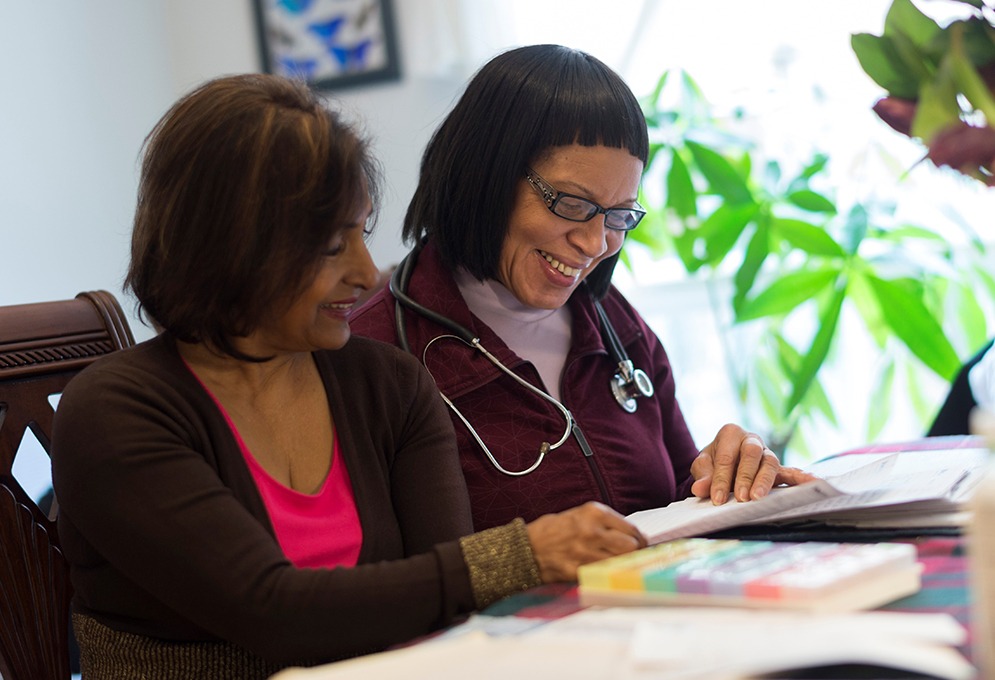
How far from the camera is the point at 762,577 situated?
2.78 feet

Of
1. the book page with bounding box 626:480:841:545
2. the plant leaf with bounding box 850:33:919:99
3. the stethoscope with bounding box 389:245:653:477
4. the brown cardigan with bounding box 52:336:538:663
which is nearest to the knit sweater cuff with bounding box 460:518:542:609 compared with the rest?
the brown cardigan with bounding box 52:336:538:663

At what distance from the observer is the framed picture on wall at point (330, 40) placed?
3172 millimetres

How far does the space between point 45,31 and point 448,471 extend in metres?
1.92

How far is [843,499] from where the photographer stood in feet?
3.75

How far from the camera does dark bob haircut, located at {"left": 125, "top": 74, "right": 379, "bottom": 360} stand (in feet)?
3.69

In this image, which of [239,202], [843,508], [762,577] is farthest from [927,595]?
[239,202]

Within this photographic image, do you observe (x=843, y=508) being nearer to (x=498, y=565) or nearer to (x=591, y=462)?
(x=498, y=565)

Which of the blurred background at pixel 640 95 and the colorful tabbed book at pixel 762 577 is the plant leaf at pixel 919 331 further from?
the colorful tabbed book at pixel 762 577

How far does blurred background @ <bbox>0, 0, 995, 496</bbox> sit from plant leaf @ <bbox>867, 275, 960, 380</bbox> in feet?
0.53

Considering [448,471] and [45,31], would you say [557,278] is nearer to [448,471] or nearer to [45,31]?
[448,471]

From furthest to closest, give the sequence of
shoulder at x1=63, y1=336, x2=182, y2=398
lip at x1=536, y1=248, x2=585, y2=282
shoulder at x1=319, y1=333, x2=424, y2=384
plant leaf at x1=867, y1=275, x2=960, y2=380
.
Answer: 1. plant leaf at x1=867, y1=275, x2=960, y2=380
2. lip at x1=536, y1=248, x2=585, y2=282
3. shoulder at x1=319, y1=333, x2=424, y2=384
4. shoulder at x1=63, y1=336, x2=182, y2=398

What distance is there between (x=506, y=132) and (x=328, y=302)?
491mm

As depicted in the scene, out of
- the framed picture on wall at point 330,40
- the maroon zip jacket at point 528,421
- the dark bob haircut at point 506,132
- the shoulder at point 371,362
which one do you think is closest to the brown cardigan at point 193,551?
the shoulder at point 371,362

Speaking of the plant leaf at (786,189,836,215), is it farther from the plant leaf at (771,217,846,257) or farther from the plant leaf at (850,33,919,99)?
the plant leaf at (850,33,919,99)
